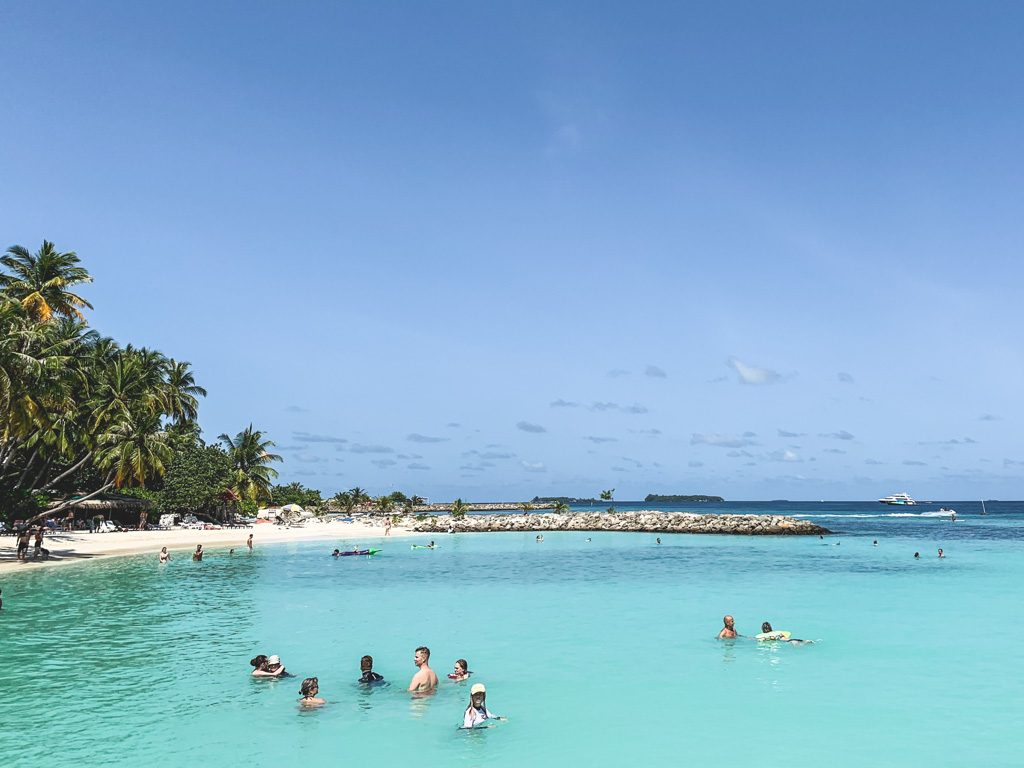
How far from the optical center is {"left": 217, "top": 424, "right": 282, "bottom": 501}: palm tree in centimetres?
9362

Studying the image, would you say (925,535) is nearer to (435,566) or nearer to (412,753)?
(435,566)

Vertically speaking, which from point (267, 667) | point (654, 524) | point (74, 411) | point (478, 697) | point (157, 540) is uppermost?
point (74, 411)

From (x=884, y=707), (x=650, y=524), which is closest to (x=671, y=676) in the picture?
(x=884, y=707)

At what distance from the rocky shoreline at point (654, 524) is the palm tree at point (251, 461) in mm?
23077

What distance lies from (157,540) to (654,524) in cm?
6730

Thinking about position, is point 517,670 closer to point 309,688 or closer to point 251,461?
point 309,688

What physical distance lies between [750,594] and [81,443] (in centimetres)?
5419

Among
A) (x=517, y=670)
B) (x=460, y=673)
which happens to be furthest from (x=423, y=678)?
(x=517, y=670)

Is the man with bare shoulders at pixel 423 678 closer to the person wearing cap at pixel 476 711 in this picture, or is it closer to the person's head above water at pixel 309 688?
the person's head above water at pixel 309 688

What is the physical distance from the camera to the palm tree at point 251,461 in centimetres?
9362

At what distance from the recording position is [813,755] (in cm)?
1402

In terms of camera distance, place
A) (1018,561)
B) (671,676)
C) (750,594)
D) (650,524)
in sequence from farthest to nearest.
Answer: (650,524) → (1018,561) → (750,594) → (671,676)

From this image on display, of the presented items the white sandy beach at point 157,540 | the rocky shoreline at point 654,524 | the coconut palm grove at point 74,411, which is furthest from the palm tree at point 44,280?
the rocky shoreline at point 654,524

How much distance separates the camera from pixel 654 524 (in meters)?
105
